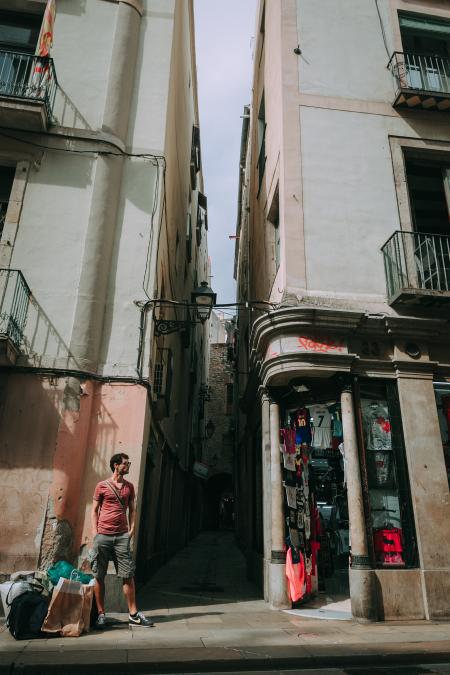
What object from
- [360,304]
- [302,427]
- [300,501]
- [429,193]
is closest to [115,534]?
[300,501]

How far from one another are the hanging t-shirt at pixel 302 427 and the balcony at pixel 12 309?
4.98 meters

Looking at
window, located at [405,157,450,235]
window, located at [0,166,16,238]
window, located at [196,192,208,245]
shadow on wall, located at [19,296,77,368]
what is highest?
window, located at [196,192,208,245]

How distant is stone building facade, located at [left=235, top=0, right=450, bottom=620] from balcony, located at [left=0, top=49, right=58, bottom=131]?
4.67 metres

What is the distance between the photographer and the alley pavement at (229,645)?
4.11 metres

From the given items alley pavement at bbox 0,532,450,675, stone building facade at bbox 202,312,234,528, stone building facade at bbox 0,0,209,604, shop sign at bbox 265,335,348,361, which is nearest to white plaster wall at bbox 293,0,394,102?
stone building facade at bbox 0,0,209,604

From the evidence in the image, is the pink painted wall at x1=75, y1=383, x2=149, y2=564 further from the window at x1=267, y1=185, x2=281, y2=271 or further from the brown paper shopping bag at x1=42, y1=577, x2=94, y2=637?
the window at x1=267, y1=185, x2=281, y2=271

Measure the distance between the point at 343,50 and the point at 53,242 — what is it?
24.7 ft

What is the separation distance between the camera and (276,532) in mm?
7539

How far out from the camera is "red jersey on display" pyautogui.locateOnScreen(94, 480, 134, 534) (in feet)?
18.6

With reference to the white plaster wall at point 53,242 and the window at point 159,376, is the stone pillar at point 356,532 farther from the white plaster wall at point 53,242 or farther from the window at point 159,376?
the white plaster wall at point 53,242

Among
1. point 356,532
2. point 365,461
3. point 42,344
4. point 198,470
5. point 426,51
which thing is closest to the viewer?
point 356,532

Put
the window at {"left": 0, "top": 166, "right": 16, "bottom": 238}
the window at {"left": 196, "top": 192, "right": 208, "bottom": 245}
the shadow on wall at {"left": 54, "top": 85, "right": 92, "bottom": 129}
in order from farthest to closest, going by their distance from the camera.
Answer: the window at {"left": 196, "top": 192, "right": 208, "bottom": 245}, the shadow on wall at {"left": 54, "top": 85, "right": 92, "bottom": 129}, the window at {"left": 0, "top": 166, "right": 16, "bottom": 238}

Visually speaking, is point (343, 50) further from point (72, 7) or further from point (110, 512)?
point (110, 512)

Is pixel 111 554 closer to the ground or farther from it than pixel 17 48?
closer to the ground
